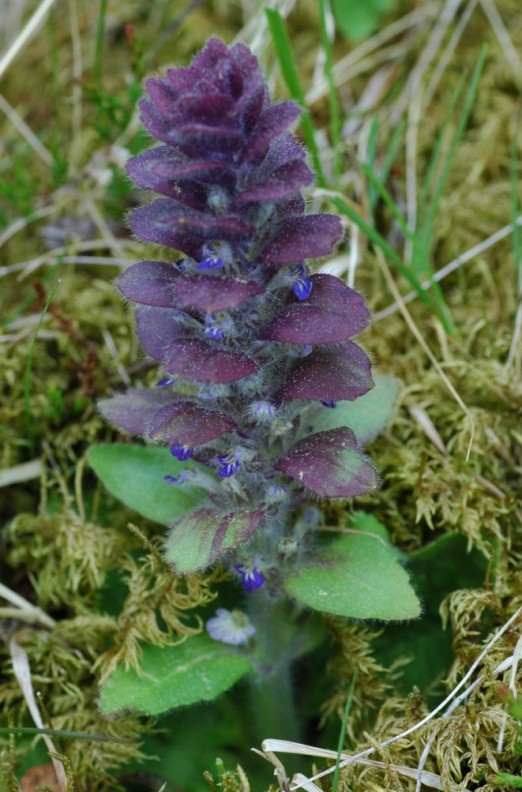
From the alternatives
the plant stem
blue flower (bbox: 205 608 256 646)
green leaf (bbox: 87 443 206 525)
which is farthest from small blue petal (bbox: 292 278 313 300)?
blue flower (bbox: 205 608 256 646)

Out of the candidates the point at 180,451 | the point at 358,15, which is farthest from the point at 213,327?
the point at 358,15

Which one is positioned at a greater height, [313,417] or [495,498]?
Answer: [313,417]

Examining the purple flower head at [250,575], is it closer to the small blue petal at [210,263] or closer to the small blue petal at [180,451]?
the small blue petal at [180,451]

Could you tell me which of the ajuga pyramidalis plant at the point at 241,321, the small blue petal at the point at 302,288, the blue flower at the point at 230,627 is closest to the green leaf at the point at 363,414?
the ajuga pyramidalis plant at the point at 241,321

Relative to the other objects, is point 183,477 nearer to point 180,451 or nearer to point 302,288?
point 180,451

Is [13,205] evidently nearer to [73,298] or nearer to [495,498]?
[73,298]

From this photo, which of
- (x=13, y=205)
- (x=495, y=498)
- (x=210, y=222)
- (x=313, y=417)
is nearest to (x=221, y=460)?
(x=313, y=417)

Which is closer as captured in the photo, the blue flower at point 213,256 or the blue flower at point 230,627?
the blue flower at point 213,256
